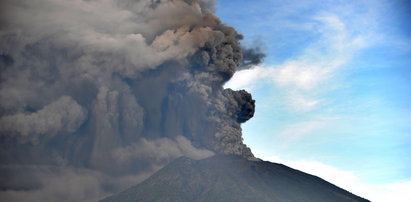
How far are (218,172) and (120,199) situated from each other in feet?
73.9

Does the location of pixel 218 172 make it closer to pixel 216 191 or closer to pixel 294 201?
pixel 216 191

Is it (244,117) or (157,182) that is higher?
(244,117)

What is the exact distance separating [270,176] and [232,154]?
1265 centimetres

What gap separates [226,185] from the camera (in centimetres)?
13725

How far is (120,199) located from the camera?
132375mm

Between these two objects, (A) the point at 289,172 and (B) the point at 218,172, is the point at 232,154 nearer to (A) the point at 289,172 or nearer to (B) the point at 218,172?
(B) the point at 218,172

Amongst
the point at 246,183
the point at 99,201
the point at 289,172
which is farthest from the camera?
the point at 289,172

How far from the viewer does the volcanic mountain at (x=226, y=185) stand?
133 meters

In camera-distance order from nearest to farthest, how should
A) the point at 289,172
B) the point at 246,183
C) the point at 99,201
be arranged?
the point at 99,201
the point at 246,183
the point at 289,172

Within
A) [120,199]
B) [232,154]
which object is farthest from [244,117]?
[120,199]

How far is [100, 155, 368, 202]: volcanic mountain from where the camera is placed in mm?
132750

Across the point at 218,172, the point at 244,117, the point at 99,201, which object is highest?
→ the point at 244,117

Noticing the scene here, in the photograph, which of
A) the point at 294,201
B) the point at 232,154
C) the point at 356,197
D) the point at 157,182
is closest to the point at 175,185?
the point at 157,182

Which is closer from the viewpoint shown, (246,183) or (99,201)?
(99,201)
